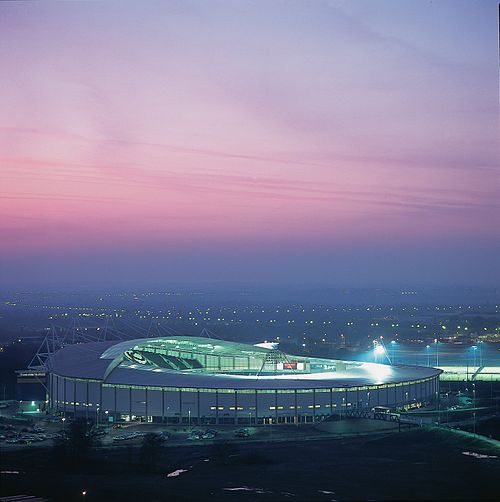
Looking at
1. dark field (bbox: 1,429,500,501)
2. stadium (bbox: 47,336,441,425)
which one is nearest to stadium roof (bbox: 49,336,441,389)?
stadium (bbox: 47,336,441,425)

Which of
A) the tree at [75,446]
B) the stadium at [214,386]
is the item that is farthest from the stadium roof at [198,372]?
the tree at [75,446]

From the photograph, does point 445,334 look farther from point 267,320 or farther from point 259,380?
point 259,380

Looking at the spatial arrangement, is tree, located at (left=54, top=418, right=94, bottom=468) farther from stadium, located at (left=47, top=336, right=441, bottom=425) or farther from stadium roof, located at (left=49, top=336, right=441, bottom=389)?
stadium roof, located at (left=49, top=336, right=441, bottom=389)

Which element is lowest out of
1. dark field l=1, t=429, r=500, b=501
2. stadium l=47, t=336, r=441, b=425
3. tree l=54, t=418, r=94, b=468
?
dark field l=1, t=429, r=500, b=501

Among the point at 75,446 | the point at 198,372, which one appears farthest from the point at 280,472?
the point at 198,372

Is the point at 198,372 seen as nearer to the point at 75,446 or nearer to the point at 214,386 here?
the point at 214,386
